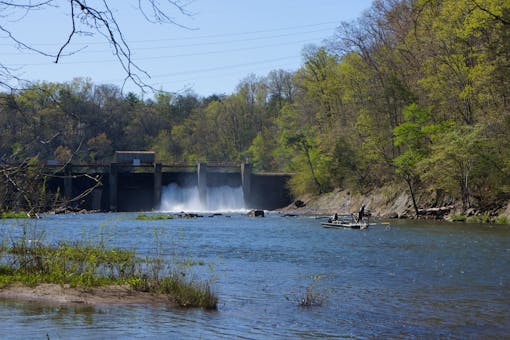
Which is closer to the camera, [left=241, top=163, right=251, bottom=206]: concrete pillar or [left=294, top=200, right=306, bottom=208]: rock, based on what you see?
[left=294, top=200, right=306, bottom=208]: rock

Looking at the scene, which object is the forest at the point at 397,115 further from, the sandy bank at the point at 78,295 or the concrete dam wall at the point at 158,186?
the sandy bank at the point at 78,295

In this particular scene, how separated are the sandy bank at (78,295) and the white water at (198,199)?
62.6m

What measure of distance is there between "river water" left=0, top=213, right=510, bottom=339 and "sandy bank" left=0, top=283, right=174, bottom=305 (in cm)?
51

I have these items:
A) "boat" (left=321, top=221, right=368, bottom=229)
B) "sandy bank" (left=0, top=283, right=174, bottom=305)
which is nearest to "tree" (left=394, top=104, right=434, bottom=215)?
"boat" (left=321, top=221, right=368, bottom=229)

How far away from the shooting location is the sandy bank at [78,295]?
1404cm

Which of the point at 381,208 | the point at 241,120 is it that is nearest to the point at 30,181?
the point at 381,208

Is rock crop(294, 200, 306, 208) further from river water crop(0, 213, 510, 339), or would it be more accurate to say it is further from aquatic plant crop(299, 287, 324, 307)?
aquatic plant crop(299, 287, 324, 307)

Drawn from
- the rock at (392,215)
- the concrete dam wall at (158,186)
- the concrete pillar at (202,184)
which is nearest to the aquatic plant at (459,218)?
the rock at (392,215)

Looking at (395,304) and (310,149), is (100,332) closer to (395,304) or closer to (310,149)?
(395,304)

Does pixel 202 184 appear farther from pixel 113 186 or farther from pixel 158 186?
pixel 113 186

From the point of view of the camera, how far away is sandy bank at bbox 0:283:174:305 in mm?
14039

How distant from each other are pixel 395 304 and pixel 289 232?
84.7 feet

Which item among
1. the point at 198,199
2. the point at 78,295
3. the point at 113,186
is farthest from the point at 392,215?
the point at 78,295

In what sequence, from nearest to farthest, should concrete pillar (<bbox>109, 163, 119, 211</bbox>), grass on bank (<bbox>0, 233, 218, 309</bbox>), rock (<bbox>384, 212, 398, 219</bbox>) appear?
1. grass on bank (<bbox>0, 233, 218, 309</bbox>)
2. rock (<bbox>384, 212, 398, 219</bbox>)
3. concrete pillar (<bbox>109, 163, 119, 211</bbox>)
